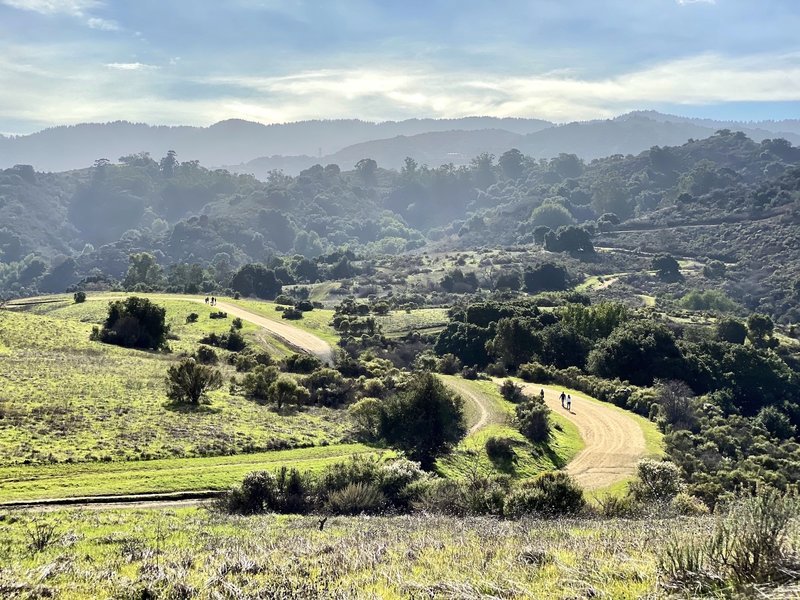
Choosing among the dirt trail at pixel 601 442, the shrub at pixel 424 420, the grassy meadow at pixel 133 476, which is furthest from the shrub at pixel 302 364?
the grassy meadow at pixel 133 476

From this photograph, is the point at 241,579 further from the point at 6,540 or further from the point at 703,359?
the point at 703,359

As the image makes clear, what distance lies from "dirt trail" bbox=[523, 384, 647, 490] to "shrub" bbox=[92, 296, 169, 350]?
114 feet

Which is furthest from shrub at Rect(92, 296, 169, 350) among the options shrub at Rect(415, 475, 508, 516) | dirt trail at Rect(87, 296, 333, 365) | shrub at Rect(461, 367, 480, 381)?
shrub at Rect(415, 475, 508, 516)

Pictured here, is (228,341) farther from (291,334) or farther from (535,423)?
(535,423)

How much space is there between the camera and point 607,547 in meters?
11.5

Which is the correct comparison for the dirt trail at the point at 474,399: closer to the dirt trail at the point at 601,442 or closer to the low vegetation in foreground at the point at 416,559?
the dirt trail at the point at 601,442

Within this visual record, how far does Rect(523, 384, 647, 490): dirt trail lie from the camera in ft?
105

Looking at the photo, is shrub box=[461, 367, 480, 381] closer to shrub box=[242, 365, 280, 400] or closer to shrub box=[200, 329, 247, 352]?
shrub box=[242, 365, 280, 400]

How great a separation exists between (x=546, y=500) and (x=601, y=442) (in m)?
19.8

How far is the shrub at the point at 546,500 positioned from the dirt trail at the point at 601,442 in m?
9.88

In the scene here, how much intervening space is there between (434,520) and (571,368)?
151ft

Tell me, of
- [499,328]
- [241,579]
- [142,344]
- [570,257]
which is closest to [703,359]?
[499,328]

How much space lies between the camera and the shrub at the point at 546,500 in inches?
763

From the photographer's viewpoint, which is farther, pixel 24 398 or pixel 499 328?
pixel 499 328
